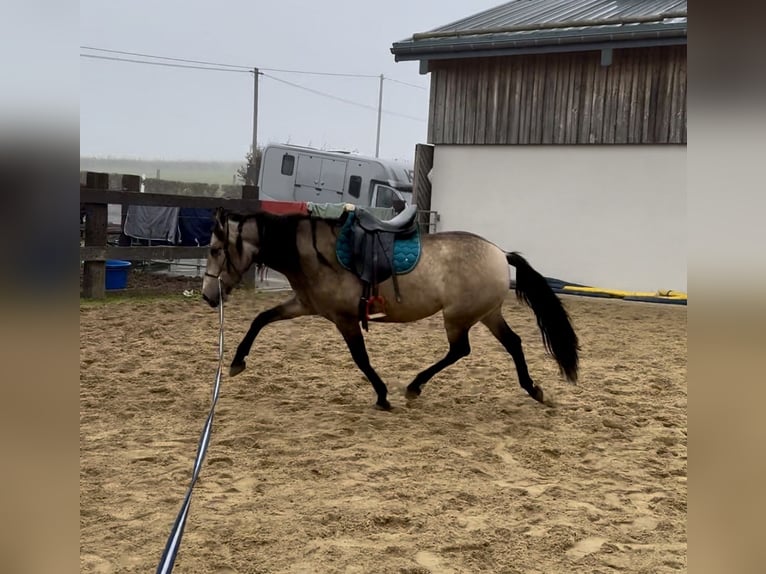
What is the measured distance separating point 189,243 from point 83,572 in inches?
371

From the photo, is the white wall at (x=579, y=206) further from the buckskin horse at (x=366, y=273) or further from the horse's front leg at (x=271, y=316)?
the horse's front leg at (x=271, y=316)

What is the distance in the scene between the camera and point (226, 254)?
15.7 feet

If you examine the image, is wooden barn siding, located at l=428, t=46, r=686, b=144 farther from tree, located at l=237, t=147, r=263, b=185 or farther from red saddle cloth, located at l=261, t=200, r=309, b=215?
tree, located at l=237, t=147, r=263, b=185

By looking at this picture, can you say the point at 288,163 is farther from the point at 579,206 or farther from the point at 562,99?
the point at 579,206

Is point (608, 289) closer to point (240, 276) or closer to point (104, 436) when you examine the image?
point (240, 276)

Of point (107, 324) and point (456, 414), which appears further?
point (107, 324)

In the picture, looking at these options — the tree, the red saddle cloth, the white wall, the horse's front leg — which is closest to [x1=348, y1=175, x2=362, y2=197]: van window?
the white wall

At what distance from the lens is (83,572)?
7.82ft

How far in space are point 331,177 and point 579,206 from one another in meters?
6.23

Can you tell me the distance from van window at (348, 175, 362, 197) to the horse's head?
445 inches

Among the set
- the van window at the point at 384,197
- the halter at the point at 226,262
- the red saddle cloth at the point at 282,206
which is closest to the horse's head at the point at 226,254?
the halter at the point at 226,262

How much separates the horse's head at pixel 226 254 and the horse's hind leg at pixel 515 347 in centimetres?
171
